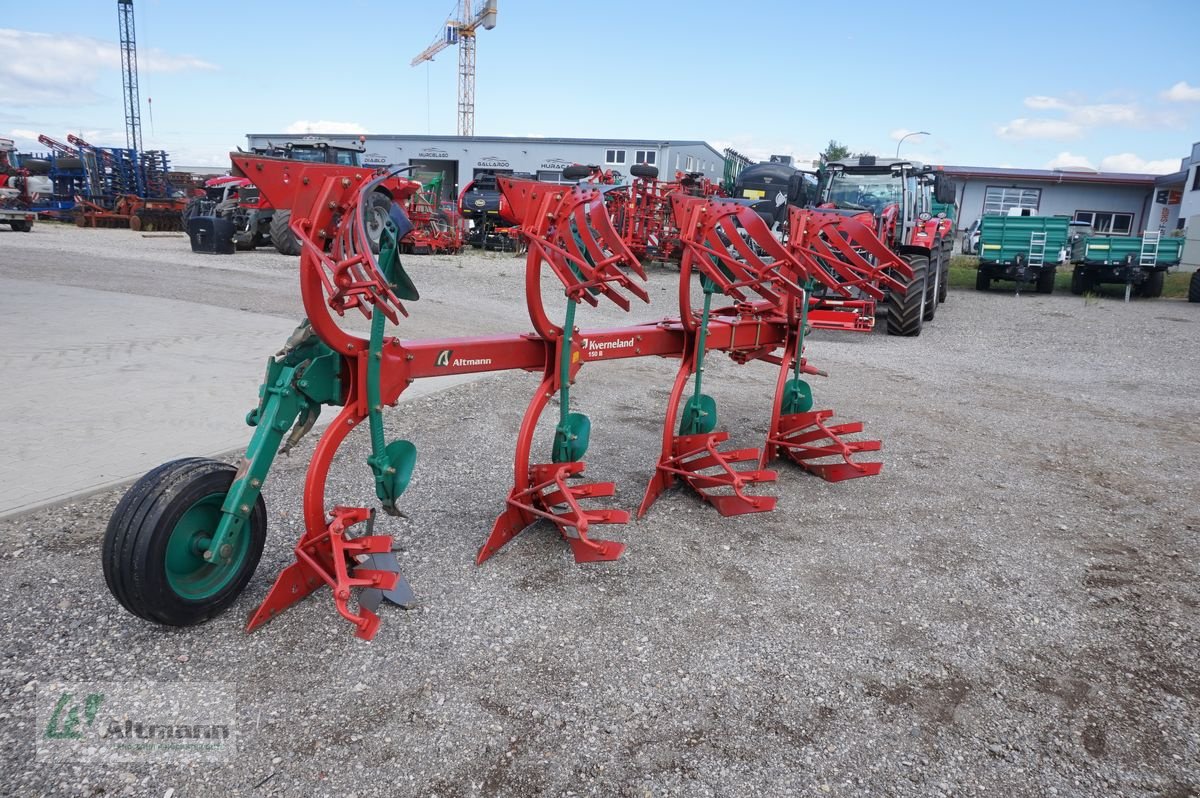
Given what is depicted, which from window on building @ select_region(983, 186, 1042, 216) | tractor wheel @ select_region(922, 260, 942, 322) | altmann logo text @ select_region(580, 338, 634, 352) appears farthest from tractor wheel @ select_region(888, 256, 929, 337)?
window on building @ select_region(983, 186, 1042, 216)

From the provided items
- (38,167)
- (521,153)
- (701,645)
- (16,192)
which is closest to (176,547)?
(701,645)

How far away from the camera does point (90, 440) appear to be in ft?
16.0

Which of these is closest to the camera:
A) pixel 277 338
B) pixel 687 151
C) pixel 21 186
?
pixel 277 338

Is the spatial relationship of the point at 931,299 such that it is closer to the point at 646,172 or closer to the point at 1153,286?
the point at 646,172

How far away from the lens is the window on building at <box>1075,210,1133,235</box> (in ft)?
115

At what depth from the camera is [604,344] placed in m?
4.33

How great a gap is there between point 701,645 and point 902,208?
11.6 m

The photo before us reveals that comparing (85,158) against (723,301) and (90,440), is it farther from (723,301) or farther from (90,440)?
(90,440)

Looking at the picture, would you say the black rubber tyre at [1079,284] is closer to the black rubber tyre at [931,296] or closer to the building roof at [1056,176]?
the black rubber tyre at [931,296]

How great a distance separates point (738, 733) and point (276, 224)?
55.4 ft

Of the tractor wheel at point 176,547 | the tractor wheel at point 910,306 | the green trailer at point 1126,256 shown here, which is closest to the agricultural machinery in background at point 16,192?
the tractor wheel at point 910,306

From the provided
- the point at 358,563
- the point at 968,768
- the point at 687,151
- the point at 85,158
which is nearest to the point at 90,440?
the point at 358,563
